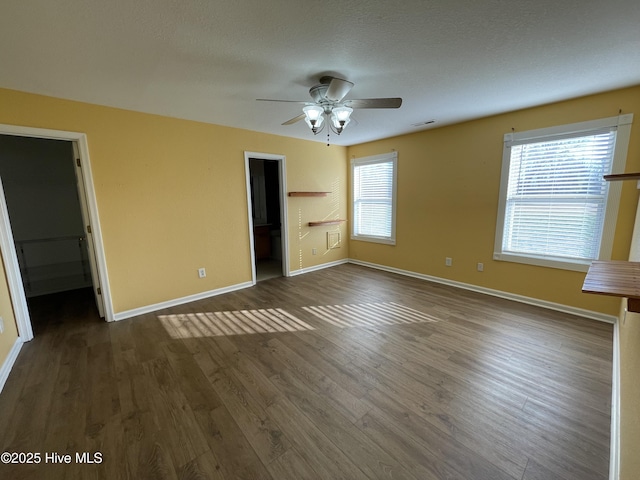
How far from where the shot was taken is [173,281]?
137 inches

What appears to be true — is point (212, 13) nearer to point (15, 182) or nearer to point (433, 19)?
point (433, 19)

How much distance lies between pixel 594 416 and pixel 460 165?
120 inches

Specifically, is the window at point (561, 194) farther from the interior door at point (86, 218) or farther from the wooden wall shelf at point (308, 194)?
the interior door at point (86, 218)

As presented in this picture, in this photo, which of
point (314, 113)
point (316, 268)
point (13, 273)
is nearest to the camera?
point (314, 113)

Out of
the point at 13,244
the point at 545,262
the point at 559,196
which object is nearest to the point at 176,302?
the point at 13,244

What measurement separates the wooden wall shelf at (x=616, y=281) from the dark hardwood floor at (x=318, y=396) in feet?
3.51

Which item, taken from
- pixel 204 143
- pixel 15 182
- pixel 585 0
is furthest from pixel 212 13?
pixel 15 182

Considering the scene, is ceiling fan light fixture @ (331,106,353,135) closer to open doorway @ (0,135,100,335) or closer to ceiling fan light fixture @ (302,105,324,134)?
ceiling fan light fixture @ (302,105,324,134)

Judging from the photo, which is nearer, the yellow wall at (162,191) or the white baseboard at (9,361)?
the white baseboard at (9,361)

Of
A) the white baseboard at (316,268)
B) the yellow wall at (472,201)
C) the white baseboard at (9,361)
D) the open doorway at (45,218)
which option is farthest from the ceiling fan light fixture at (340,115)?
the open doorway at (45,218)

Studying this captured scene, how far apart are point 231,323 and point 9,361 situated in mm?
1802

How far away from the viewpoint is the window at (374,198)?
4.70 m

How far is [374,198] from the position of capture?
198 inches

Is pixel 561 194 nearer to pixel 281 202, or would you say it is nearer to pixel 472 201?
pixel 472 201
